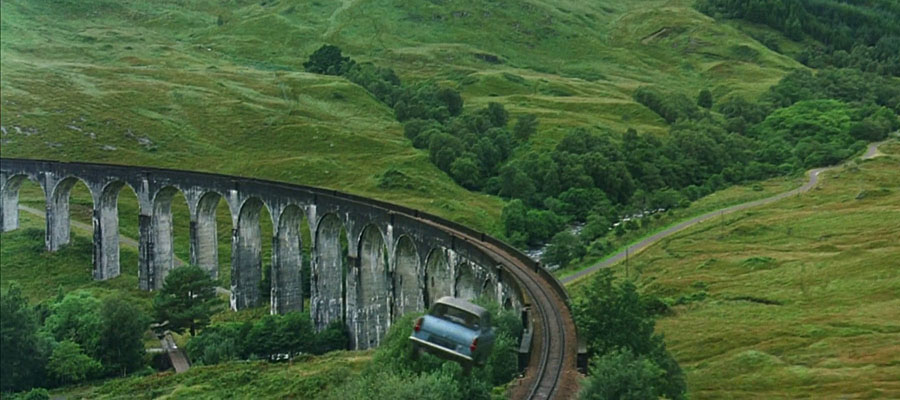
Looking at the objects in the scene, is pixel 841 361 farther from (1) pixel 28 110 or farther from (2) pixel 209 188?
(1) pixel 28 110

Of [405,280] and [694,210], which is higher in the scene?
[405,280]

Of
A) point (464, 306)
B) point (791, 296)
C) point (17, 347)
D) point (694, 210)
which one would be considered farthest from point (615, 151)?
point (464, 306)

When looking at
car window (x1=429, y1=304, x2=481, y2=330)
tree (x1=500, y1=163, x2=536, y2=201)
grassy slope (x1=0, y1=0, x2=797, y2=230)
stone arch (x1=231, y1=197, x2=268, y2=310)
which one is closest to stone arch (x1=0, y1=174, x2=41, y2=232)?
grassy slope (x1=0, y1=0, x2=797, y2=230)

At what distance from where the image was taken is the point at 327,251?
7138cm

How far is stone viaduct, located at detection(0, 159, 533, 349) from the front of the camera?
57.8 m

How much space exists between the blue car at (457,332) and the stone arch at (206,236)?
2144 inches

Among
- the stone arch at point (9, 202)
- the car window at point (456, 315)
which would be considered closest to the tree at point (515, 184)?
the stone arch at point (9, 202)

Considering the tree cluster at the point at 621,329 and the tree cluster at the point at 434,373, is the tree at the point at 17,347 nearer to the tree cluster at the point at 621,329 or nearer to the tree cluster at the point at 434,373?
the tree cluster at the point at 434,373

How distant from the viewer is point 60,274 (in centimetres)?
8362

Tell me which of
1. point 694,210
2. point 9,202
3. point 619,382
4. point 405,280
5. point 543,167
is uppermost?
point 619,382

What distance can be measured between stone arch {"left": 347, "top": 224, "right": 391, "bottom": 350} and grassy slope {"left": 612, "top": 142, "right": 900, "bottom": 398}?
21983 mm

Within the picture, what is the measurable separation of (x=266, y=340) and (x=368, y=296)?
8.64 meters

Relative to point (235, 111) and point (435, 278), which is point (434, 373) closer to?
point (435, 278)

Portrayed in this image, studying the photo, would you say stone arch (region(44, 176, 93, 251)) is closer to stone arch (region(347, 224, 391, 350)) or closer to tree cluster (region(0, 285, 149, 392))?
A: tree cluster (region(0, 285, 149, 392))
